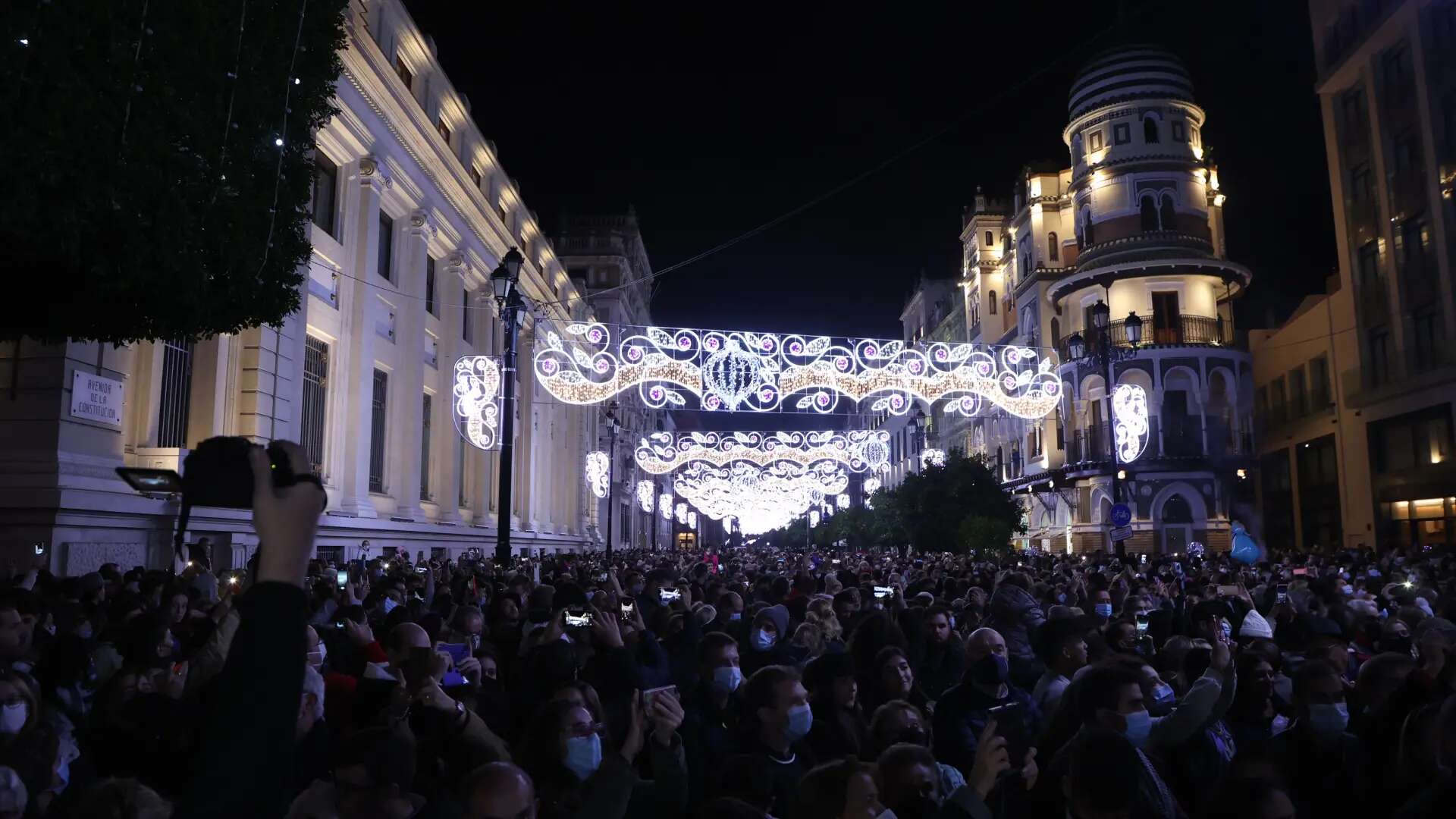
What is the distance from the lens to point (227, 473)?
7.44 ft

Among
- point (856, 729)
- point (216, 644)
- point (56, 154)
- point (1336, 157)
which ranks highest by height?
point (1336, 157)

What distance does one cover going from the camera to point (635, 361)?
68.5 ft

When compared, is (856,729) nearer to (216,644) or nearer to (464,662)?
(464,662)

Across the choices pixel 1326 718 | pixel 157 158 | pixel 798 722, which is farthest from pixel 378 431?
pixel 1326 718

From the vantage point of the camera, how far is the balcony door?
43.2 metres

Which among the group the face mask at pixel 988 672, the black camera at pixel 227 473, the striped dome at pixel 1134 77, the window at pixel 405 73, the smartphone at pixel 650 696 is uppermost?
the striped dome at pixel 1134 77

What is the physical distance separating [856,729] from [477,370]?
1935 cm

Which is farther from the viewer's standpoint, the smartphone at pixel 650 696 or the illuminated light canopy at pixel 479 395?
the illuminated light canopy at pixel 479 395

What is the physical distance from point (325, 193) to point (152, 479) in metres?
24.2

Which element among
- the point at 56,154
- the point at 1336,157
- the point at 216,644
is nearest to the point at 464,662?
the point at 216,644

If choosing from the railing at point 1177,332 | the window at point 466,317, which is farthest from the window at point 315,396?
the railing at point 1177,332

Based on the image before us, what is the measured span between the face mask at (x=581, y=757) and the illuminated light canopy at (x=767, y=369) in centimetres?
1606

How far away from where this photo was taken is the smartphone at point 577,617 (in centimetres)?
893

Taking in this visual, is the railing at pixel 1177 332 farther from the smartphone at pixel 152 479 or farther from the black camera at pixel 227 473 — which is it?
the black camera at pixel 227 473
